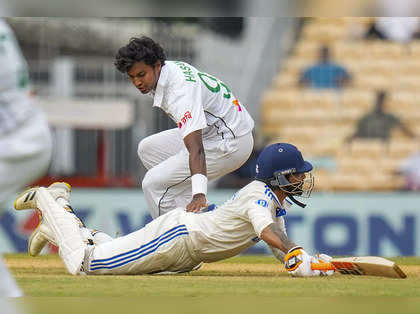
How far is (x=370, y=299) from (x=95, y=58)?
9195 millimetres

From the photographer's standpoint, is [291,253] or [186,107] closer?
[291,253]

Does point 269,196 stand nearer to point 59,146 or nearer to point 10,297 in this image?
point 10,297

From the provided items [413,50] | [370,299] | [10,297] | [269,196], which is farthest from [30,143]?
[413,50]

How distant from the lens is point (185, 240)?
6.16 m

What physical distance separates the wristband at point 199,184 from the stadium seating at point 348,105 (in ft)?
20.1

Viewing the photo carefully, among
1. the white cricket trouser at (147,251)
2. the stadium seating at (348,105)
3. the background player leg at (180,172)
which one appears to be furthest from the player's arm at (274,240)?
the stadium seating at (348,105)

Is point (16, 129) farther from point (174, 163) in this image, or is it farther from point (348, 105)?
point (348, 105)

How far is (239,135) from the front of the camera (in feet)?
24.1

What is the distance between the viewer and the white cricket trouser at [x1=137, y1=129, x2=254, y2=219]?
7.21m

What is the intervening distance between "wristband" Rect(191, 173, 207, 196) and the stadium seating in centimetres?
612

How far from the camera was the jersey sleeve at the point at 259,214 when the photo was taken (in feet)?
19.1

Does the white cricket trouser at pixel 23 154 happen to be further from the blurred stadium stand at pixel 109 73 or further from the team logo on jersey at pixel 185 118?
the blurred stadium stand at pixel 109 73

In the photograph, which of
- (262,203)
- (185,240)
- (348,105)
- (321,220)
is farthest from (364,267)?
(348,105)

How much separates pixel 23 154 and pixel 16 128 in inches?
4.7
